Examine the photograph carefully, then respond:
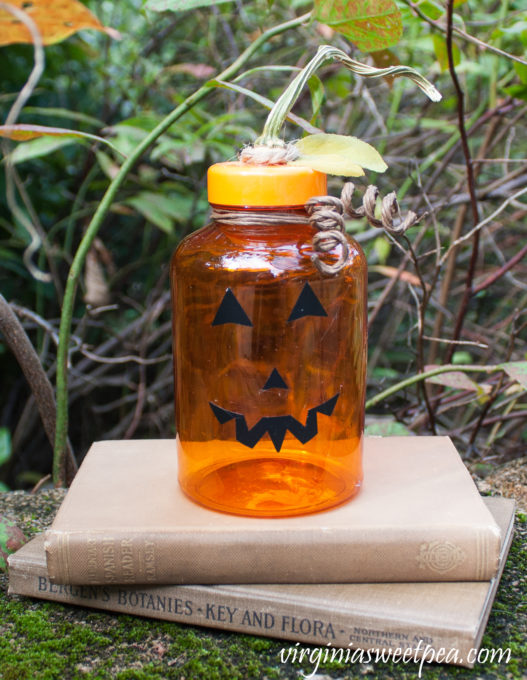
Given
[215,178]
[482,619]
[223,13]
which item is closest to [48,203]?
[223,13]

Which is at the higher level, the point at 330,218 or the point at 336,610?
the point at 330,218

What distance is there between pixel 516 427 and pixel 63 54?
4.58 feet

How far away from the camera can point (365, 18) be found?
0.77m

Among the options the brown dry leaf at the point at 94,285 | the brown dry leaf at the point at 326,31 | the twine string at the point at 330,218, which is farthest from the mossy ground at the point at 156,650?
the brown dry leaf at the point at 326,31

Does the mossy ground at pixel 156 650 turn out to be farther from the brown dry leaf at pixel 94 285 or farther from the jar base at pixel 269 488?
the brown dry leaf at pixel 94 285

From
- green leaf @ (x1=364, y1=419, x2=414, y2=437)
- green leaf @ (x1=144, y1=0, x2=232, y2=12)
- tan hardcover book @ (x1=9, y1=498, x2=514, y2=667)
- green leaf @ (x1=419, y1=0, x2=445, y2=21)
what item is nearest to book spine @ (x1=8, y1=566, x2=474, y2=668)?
tan hardcover book @ (x1=9, y1=498, x2=514, y2=667)

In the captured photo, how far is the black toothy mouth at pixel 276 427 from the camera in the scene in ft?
2.39

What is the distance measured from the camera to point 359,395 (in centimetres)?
79

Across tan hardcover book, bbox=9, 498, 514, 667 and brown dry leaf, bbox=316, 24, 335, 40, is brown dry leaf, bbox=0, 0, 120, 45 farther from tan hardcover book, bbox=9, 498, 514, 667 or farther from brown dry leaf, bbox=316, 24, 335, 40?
tan hardcover book, bbox=9, 498, 514, 667

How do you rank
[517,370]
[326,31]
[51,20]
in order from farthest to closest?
[326,31], [51,20], [517,370]

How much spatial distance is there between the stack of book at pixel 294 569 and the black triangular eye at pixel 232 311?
194 millimetres

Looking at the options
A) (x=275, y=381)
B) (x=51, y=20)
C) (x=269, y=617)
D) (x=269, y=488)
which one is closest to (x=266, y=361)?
(x=275, y=381)

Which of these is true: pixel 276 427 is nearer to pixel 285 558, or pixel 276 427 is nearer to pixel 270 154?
pixel 285 558

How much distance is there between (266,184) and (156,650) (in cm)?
44
